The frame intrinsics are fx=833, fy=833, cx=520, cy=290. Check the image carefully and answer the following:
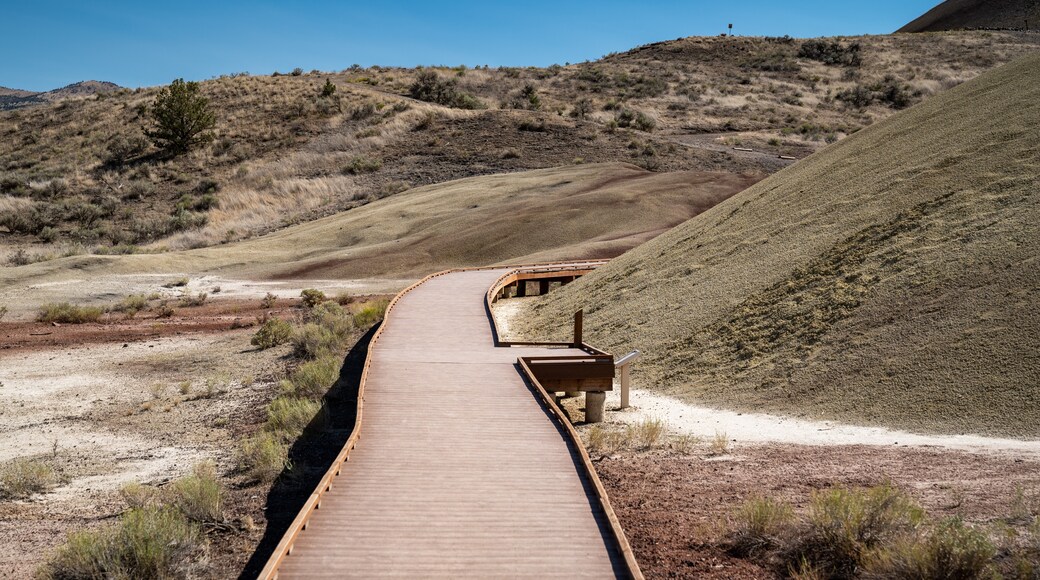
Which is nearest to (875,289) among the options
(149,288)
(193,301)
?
(193,301)

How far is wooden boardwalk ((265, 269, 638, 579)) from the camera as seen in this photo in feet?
19.5

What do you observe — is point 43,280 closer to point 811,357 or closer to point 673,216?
point 673,216

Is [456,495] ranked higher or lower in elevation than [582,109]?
lower

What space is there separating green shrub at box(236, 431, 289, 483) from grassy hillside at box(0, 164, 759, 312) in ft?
63.1

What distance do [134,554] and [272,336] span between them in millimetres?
14078

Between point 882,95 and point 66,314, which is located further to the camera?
point 882,95

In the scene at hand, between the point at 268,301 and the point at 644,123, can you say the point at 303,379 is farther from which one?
the point at 644,123

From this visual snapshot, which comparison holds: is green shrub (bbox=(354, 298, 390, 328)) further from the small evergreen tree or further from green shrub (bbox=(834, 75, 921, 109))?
green shrub (bbox=(834, 75, 921, 109))

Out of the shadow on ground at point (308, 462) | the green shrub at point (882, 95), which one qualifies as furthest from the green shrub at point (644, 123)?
the shadow on ground at point (308, 462)

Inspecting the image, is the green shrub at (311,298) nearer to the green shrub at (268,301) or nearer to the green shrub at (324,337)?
the green shrub at (268,301)

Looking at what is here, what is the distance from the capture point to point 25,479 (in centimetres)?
1014

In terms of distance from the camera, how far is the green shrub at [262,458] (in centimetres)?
1017

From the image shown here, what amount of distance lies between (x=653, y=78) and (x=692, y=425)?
73815mm

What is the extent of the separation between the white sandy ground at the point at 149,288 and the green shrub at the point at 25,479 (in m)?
17.2
